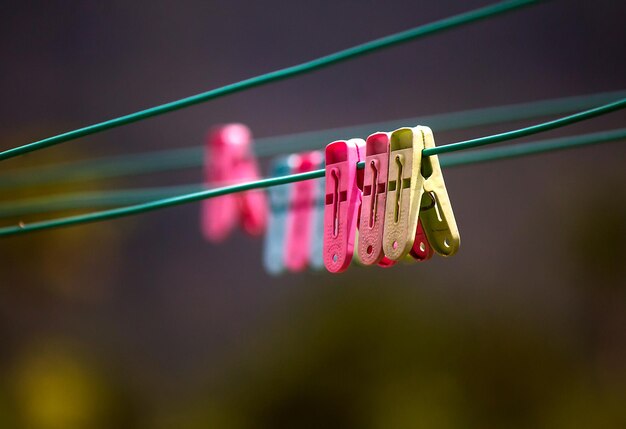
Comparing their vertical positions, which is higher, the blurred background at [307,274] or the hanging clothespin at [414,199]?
the blurred background at [307,274]

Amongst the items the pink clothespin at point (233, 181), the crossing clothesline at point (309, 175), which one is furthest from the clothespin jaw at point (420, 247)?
the pink clothespin at point (233, 181)

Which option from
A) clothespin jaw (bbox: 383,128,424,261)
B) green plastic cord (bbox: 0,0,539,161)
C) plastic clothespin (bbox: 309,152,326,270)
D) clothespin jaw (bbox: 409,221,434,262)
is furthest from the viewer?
plastic clothespin (bbox: 309,152,326,270)

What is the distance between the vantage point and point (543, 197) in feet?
23.3

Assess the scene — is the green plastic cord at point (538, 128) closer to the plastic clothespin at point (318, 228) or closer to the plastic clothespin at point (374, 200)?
the plastic clothespin at point (374, 200)

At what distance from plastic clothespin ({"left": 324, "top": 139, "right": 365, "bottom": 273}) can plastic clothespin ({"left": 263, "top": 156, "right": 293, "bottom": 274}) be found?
2.47ft

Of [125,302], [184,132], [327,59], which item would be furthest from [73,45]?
[327,59]

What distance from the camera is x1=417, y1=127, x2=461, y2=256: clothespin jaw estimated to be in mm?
1778

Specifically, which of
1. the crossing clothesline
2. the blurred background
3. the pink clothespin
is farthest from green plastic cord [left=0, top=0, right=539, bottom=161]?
the blurred background

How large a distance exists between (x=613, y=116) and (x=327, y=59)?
223 inches

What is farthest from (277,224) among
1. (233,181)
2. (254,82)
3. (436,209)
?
(436,209)

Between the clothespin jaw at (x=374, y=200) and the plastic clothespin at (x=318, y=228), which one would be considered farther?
the plastic clothespin at (x=318, y=228)

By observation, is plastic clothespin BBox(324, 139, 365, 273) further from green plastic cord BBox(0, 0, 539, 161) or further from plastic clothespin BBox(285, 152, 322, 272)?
plastic clothespin BBox(285, 152, 322, 272)

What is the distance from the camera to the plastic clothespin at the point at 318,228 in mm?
2436

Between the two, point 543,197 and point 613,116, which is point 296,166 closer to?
point 543,197
